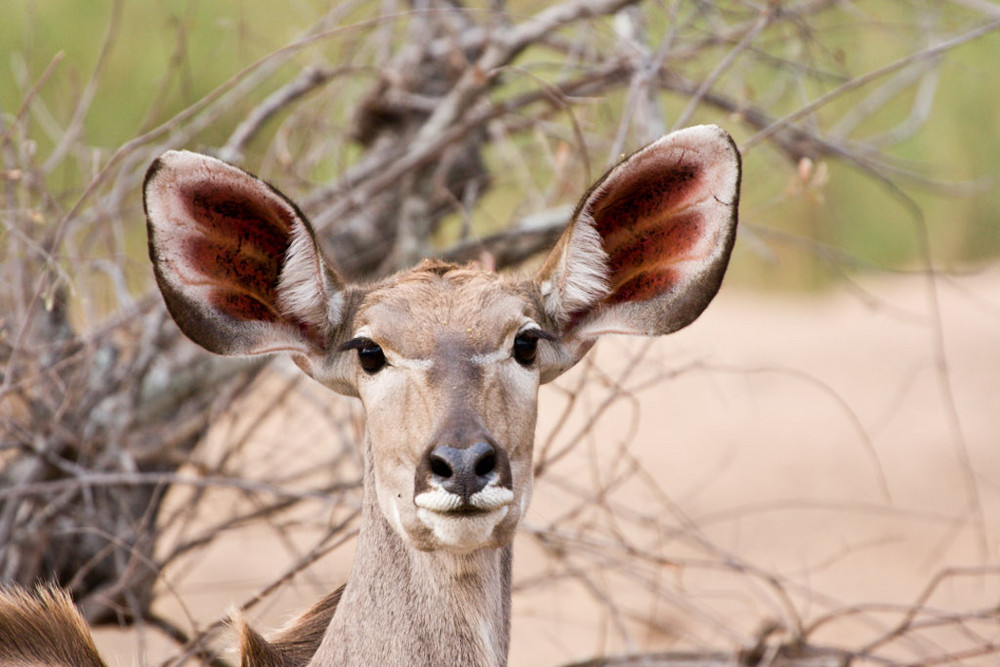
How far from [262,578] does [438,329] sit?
15.5ft

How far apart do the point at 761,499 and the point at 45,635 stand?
6.53m

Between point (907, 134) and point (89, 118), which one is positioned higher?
point (89, 118)

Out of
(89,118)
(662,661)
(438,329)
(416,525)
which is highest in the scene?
(89,118)

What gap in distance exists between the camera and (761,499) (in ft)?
29.7

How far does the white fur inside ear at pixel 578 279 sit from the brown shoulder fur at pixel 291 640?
1.01 meters

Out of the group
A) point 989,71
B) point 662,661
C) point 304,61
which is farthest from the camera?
point 989,71

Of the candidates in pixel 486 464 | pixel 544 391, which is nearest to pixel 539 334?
pixel 486 464

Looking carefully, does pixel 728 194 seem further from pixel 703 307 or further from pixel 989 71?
pixel 989 71

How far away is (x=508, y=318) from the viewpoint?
116 inches

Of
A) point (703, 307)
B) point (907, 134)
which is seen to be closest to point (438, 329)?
point (703, 307)

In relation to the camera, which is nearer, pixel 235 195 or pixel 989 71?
pixel 235 195

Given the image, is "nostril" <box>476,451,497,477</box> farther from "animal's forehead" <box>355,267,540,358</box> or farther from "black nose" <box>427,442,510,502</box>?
"animal's forehead" <box>355,267,540,358</box>

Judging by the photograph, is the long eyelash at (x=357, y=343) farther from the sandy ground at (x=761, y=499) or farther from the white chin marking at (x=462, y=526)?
the sandy ground at (x=761, y=499)

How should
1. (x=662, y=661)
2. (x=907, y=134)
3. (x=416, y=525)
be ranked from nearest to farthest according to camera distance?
1. (x=416, y=525)
2. (x=662, y=661)
3. (x=907, y=134)
